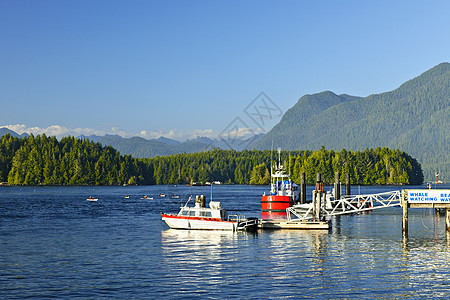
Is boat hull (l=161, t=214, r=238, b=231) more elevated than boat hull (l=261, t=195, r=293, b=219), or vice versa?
boat hull (l=261, t=195, r=293, b=219)

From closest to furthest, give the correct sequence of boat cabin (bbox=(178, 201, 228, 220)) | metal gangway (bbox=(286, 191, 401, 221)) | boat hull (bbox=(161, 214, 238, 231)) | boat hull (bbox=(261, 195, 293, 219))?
boat hull (bbox=(161, 214, 238, 231))
metal gangway (bbox=(286, 191, 401, 221))
boat cabin (bbox=(178, 201, 228, 220))
boat hull (bbox=(261, 195, 293, 219))

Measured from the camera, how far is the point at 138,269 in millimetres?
42000

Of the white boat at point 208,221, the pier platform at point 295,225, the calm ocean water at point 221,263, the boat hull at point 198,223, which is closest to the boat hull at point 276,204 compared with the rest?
the calm ocean water at point 221,263

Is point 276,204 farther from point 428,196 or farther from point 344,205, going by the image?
point 428,196

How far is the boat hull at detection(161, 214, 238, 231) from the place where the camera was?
66312 mm

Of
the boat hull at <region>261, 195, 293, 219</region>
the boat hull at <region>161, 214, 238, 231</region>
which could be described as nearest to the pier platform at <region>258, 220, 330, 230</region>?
the boat hull at <region>161, 214, 238, 231</region>

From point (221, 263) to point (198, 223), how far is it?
2225 cm

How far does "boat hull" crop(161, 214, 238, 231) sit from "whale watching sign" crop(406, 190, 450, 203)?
21843 millimetres

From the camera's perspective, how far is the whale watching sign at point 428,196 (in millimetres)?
62094

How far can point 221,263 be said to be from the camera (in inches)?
1775

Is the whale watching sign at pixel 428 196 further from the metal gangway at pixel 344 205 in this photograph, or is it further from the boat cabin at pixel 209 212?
the boat cabin at pixel 209 212

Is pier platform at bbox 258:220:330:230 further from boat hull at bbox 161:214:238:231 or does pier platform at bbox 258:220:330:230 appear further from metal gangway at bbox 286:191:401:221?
boat hull at bbox 161:214:238:231

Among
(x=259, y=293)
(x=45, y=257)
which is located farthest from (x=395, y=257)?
(x=45, y=257)

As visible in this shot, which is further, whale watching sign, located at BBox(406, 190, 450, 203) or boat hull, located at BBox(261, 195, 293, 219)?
boat hull, located at BBox(261, 195, 293, 219)
